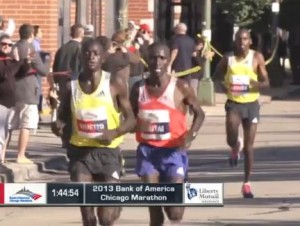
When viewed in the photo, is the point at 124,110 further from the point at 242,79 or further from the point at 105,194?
the point at 242,79

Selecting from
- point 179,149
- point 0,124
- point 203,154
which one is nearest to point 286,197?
point 0,124

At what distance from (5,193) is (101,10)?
19.3 meters

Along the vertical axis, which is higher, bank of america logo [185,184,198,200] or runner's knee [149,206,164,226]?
bank of america logo [185,184,198,200]

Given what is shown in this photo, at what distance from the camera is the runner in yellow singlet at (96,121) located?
11.1 m

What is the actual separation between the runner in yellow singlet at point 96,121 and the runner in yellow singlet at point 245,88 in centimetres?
440

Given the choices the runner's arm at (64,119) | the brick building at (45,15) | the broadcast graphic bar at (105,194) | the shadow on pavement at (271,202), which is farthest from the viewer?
the brick building at (45,15)

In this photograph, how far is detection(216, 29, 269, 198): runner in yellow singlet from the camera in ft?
50.8

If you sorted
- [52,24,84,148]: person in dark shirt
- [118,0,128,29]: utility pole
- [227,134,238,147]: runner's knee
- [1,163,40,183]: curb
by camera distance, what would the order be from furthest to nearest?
[118,0,128,29]: utility pole, [52,24,84,148]: person in dark shirt, [1,163,40,183]: curb, [227,134,238,147]: runner's knee

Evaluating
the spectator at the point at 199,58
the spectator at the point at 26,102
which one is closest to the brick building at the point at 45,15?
the spectator at the point at 199,58

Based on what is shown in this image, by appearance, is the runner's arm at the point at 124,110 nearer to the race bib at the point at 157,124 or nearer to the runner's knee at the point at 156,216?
the race bib at the point at 157,124

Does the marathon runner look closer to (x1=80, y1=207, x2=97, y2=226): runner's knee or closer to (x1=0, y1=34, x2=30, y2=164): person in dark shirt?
(x1=80, y1=207, x2=97, y2=226): runner's knee

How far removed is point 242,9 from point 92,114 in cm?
2813

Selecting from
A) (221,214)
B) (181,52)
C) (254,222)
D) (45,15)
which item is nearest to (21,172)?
(221,214)

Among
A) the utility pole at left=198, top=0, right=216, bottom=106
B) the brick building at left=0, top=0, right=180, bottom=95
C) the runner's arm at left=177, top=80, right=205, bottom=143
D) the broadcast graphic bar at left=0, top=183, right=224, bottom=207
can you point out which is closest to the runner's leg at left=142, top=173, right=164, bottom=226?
the runner's arm at left=177, top=80, right=205, bottom=143
